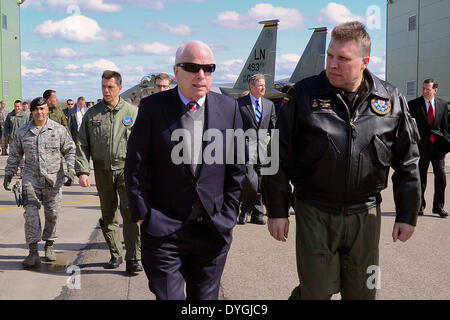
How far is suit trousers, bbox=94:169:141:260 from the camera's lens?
5457mm

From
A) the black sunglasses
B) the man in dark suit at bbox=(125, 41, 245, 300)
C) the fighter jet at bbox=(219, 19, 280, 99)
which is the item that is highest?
the fighter jet at bbox=(219, 19, 280, 99)

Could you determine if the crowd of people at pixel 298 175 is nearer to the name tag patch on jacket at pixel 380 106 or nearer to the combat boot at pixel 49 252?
the name tag patch on jacket at pixel 380 106

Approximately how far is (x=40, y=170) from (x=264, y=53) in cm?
2810

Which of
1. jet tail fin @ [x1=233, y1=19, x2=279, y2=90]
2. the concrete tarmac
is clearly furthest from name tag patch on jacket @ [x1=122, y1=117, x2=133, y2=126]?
jet tail fin @ [x1=233, y1=19, x2=279, y2=90]

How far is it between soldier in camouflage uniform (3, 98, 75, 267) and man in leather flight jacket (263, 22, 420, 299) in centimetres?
357

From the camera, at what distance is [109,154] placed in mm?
5465

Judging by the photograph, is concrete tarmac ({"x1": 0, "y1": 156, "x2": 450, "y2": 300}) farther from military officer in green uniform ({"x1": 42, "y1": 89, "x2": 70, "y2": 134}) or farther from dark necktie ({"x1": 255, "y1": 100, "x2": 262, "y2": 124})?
military officer in green uniform ({"x1": 42, "y1": 89, "x2": 70, "y2": 134})

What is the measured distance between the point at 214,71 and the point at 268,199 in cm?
88

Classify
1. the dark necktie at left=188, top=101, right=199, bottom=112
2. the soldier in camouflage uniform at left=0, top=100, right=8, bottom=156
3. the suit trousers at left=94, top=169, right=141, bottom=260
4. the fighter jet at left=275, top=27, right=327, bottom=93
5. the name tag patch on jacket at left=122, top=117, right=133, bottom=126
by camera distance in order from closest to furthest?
the dark necktie at left=188, top=101, right=199, bottom=112, the suit trousers at left=94, top=169, right=141, bottom=260, the name tag patch on jacket at left=122, top=117, right=133, bottom=126, the soldier in camouflage uniform at left=0, top=100, right=8, bottom=156, the fighter jet at left=275, top=27, right=327, bottom=93

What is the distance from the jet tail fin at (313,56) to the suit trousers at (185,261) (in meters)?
32.9

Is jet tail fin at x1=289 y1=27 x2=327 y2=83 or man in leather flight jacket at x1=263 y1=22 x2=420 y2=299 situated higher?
jet tail fin at x1=289 y1=27 x2=327 y2=83
